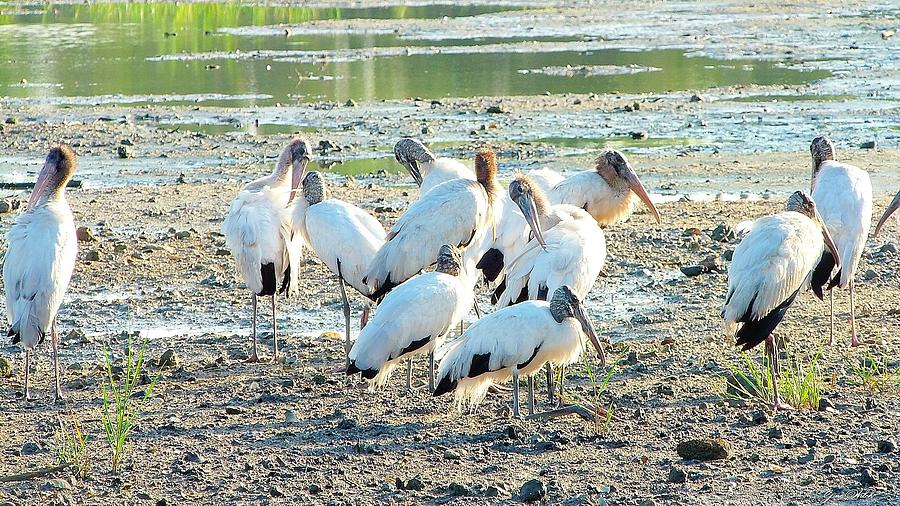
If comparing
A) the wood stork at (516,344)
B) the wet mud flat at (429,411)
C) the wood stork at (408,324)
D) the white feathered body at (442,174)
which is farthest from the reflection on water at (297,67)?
the wood stork at (516,344)

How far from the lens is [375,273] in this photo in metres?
8.37

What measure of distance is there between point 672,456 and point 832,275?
2.74 meters

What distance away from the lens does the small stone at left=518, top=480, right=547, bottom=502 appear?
229 inches

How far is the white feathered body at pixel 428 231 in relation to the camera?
27.4ft

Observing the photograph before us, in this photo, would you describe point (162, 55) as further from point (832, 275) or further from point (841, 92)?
point (832, 275)

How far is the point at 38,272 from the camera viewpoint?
7727mm

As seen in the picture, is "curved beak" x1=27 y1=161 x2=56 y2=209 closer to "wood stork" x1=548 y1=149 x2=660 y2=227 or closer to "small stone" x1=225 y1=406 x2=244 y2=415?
"small stone" x1=225 y1=406 x2=244 y2=415

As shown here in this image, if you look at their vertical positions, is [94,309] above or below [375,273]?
below

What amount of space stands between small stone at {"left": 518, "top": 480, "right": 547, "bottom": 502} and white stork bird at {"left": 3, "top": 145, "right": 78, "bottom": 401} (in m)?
3.11

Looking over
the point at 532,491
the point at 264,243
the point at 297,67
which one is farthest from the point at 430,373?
the point at 297,67

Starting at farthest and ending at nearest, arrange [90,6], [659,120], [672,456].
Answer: [90,6] < [659,120] < [672,456]

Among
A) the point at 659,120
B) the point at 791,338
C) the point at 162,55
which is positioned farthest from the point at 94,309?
the point at 162,55

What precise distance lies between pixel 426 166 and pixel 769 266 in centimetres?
365

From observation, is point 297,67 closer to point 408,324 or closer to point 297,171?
point 297,171
